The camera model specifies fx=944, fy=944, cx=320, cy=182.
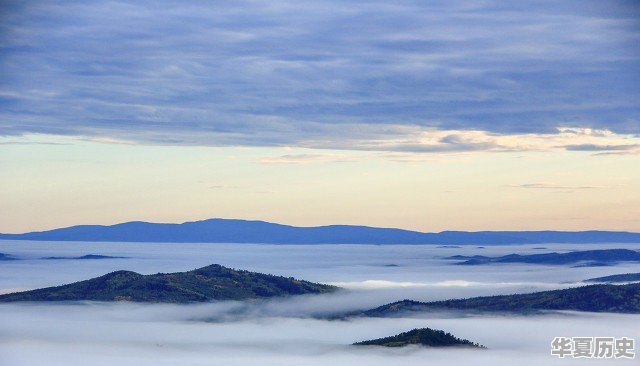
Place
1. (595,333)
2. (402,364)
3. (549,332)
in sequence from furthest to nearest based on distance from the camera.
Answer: (549,332), (595,333), (402,364)

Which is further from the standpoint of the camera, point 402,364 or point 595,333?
point 595,333

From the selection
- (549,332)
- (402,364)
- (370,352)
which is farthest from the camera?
(549,332)

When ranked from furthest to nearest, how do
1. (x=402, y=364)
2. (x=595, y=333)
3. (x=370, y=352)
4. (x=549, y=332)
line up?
(x=549, y=332) < (x=370, y=352) < (x=595, y=333) < (x=402, y=364)

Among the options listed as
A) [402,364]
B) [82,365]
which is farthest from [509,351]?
[82,365]

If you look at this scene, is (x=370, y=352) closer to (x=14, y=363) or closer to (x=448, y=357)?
(x=448, y=357)

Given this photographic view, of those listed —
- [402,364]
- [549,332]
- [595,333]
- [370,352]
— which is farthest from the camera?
[549,332]

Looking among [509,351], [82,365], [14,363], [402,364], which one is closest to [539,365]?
[509,351]

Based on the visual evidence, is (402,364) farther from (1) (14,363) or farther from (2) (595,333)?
(1) (14,363)

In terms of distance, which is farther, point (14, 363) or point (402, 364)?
point (14, 363)

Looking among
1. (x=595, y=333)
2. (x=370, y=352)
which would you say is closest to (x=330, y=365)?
(x=370, y=352)
